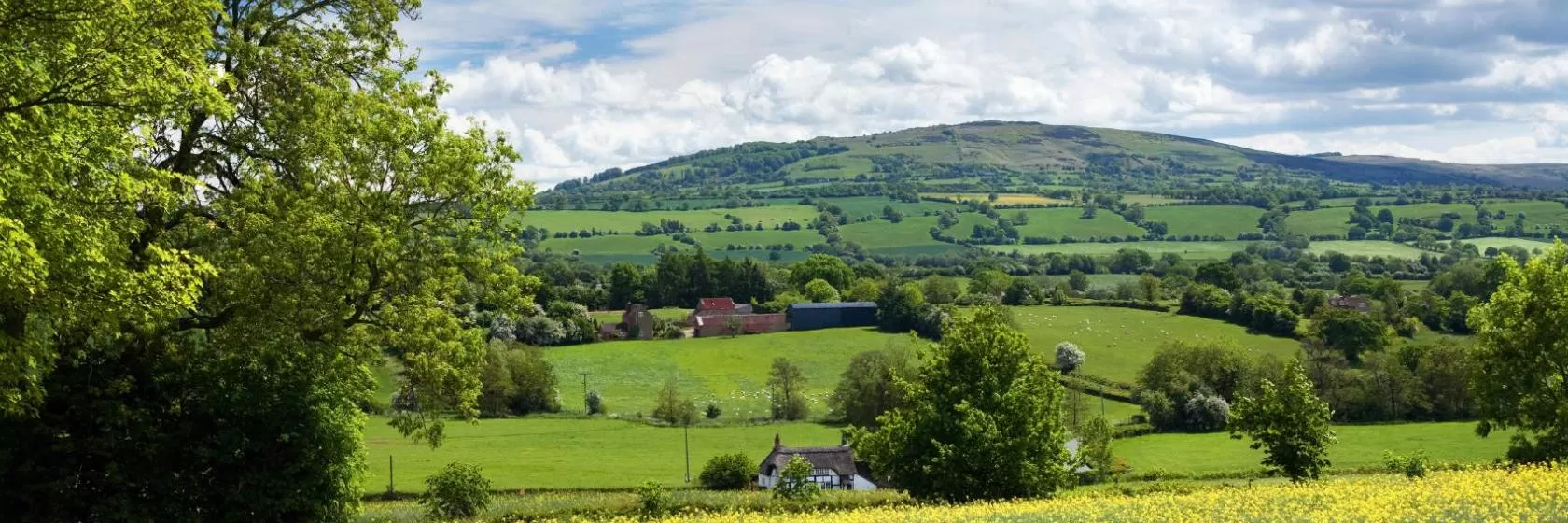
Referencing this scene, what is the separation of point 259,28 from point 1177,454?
225 feet

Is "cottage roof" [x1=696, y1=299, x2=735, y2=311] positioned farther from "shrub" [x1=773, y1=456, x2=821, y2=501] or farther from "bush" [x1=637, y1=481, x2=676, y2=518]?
"bush" [x1=637, y1=481, x2=676, y2=518]

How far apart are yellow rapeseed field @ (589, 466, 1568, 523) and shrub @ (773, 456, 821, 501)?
18.1 metres

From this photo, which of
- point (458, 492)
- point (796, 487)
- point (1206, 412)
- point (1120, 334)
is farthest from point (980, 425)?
point (1120, 334)

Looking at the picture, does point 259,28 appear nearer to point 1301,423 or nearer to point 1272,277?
point 1301,423

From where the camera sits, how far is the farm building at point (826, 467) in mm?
72688

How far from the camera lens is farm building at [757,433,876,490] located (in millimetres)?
72688

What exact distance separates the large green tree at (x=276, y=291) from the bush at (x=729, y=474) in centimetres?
4186

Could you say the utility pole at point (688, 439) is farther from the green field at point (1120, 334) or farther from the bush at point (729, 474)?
the green field at point (1120, 334)

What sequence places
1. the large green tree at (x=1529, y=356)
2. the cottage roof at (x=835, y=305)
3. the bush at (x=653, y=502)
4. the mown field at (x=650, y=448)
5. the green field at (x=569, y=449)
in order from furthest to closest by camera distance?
the cottage roof at (x=835, y=305) → the mown field at (x=650, y=448) → the green field at (x=569, y=449) → the bush at (x=653, y=502) → the large green tree at (x=1529, y=356)

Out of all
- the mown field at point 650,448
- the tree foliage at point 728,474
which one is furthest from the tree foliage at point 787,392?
the tree foliage at point 728,474

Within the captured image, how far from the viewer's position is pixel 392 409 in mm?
88062

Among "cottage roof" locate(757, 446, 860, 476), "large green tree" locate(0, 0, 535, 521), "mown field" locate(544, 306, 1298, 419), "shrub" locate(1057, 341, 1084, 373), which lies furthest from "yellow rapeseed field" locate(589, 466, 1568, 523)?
"shrub" locate(1057, 341, 1084, 373)

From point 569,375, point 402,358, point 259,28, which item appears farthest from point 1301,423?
point 569,375

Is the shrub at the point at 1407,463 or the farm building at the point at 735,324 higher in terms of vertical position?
the shrub at the point at 1407,463
